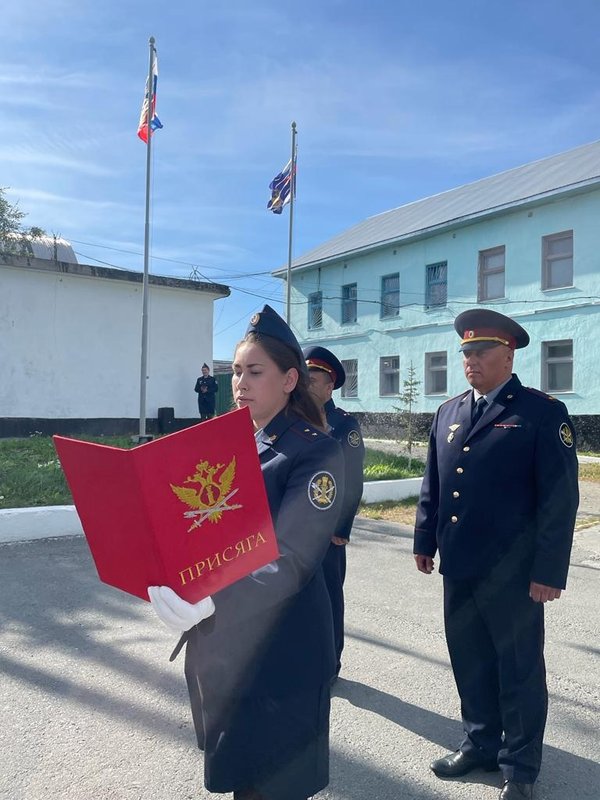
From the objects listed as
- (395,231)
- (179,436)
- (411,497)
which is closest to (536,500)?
(179,436)

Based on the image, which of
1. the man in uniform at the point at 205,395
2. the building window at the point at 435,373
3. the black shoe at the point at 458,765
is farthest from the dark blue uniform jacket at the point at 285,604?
the building window at the point at 435,373

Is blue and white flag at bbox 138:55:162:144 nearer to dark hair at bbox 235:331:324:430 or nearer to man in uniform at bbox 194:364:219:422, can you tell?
man in uniform at bbox 194:364:219:422

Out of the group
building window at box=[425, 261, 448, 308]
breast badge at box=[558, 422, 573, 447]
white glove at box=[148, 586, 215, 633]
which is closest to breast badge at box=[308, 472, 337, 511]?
white glove at box=[148, 586, 215, 633]

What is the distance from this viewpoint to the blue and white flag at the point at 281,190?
20.8 m

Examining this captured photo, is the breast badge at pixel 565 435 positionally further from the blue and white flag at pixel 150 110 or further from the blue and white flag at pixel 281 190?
the blue and white flag at pixel 281 190

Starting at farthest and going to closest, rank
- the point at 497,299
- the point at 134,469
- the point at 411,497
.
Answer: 1. the point at 497,299
2. the point at 411,497
3. the point at 134,469

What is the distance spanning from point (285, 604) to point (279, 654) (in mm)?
126

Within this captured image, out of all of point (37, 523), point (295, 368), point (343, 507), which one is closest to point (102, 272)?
point (37, 523)

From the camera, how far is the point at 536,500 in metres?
2.76

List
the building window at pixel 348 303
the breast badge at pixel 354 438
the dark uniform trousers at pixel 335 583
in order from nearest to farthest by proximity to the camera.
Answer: the dark uniform trousers at pixel 335 583, the breast badge at pixel 354 438, the building window at pixel 348 303

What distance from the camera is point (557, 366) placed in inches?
801

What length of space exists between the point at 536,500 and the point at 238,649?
4.90 ft

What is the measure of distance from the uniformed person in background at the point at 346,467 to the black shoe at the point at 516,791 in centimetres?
121

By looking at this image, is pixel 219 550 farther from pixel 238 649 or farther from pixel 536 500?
pixel 536 500
